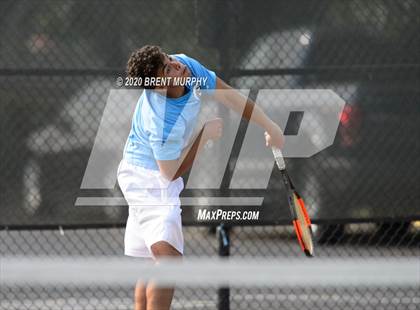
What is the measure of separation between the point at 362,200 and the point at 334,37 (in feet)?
3.54

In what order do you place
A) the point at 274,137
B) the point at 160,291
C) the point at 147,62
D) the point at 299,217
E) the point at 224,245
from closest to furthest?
the point at 147,62
the point at 160,291
the point at 274,137
the point at 299,217
the point at 224,245

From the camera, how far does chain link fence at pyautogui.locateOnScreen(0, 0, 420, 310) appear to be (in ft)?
21.9

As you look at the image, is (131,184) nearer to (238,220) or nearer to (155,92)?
(155,92)

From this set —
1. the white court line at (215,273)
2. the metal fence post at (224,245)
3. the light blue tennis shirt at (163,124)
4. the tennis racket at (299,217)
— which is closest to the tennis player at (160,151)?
the light blue tennis shirt at (163,124)

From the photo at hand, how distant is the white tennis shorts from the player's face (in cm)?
52

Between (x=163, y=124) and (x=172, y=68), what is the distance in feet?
0.97

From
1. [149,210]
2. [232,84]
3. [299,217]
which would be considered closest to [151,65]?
[149,210]

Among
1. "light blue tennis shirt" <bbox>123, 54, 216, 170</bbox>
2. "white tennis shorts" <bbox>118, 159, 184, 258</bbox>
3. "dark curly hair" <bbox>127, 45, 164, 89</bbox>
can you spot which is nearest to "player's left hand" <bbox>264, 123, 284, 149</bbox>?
"light blue tennis shirt" <bbox>123, 54, 216, 170</bbox>

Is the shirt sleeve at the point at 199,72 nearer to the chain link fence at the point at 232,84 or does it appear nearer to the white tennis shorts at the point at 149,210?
the white tennis shorts at the point at 149,210

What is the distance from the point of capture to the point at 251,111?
561cm

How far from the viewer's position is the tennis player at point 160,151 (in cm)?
531

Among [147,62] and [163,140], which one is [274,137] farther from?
[147,62]

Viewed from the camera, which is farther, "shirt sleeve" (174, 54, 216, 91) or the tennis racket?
the tennis racket

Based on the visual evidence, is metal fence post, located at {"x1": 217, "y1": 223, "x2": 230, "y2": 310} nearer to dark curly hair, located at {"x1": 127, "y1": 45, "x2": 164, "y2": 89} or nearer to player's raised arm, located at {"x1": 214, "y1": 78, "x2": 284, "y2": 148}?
player's raised arm, located at {"x1": 214, "y1": 78, "x2": 284, "y2": 148}
